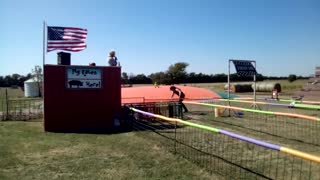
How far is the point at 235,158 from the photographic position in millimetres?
8164

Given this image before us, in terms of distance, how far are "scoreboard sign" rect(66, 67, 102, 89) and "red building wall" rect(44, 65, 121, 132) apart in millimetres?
121

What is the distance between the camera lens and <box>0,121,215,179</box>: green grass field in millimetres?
6934

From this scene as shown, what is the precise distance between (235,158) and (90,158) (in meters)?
3.17

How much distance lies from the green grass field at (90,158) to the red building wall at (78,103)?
58.3 inches

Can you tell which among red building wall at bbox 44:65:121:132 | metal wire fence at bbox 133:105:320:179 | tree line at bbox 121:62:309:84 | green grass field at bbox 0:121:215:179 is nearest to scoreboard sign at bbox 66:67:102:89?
red building wall at bbox 44:65:121:132

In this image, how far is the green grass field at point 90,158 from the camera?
6934 mm

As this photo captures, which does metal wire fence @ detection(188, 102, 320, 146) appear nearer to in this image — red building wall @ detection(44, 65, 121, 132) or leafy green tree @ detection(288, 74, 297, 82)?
red building wall @ detection(44, 65, 121, 132)

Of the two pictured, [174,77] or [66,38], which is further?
[174,77]

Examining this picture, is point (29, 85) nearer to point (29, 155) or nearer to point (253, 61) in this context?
point (253, 61)

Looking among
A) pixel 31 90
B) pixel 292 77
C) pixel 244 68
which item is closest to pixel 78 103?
pixel 244 68

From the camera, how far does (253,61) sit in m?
18.8

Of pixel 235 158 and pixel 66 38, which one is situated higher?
pixel 66 38

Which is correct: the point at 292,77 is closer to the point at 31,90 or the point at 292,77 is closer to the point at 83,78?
the point at 31,90

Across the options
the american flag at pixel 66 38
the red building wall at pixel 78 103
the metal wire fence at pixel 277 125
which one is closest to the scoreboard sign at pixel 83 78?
the red building wall at pixel 78 103
